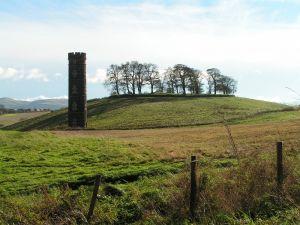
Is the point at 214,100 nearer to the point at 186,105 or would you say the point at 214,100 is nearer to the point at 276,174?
the point at 186,105

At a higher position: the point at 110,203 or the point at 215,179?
the point at 215,179

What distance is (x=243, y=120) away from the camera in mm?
73875

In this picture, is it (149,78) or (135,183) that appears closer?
(135,183)

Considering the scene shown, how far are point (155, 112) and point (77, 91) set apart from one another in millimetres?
18707

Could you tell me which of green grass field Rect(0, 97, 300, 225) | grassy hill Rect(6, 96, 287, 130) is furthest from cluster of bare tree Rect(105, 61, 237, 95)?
green grass field Rect(0, 97, 300, 225)

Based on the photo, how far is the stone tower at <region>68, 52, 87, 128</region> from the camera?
75562mm


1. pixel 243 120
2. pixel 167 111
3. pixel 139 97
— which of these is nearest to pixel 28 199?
pixel 243 120

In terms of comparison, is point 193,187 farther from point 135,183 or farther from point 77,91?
point 77,91

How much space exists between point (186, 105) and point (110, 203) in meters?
82.2

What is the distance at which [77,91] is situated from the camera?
3046 inches

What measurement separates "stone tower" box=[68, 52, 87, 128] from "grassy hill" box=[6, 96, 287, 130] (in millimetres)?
2180

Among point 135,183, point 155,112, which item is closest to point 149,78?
point 155,112

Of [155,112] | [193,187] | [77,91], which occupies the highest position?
[77,91]

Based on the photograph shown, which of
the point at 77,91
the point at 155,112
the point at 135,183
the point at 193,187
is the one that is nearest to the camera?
the point at 193,187
